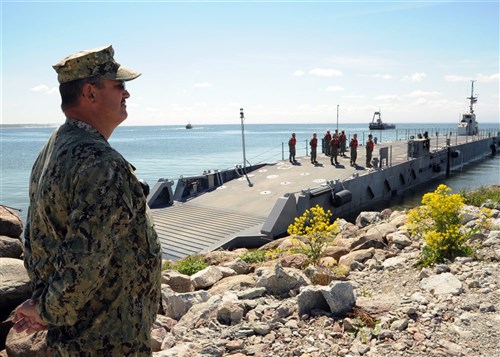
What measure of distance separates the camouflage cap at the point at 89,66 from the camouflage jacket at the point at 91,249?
8.5 inches

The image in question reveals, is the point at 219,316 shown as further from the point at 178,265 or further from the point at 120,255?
the point at 178,265

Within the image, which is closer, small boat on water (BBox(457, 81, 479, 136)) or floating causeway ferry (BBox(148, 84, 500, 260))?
floating causeway ferry (BBox(148, 84, 500, 260))

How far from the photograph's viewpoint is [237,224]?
13375 mm

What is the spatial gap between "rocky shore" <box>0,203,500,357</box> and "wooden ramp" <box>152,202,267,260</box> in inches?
221

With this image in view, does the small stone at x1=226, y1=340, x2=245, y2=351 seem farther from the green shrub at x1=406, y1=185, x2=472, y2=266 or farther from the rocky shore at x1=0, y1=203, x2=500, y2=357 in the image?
the green shrub at x1=406, y1=185, x2=472, y2=266

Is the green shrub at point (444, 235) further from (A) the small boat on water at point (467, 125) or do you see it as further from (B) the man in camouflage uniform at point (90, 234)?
(A) the small boat on water at point (467, 125)

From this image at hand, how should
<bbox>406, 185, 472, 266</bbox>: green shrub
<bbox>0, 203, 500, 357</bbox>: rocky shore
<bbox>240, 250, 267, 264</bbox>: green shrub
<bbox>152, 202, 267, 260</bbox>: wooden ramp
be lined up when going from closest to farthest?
<bbox>0, 203, 500, 357</bbox>: rocky shore < <bbox>406, 185, 472, 266</bbox>: green shrub < <bbox>240, 250, 267, 264</bbox>: green shrub < <bbox>152, 202, 267, 260</bbox>: wooden ramp

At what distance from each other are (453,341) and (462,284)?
1.34 meters

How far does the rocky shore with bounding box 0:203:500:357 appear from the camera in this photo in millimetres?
3891

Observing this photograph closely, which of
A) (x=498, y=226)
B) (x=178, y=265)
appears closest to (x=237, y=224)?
(x=178, y=265)

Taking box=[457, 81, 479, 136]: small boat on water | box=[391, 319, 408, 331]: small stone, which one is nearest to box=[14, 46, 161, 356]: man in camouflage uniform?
box=[391, 319, 408, 331]: small stone

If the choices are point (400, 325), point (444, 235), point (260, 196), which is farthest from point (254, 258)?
point (260, 196)

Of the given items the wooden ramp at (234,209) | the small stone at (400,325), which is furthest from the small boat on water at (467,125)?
the small stone at (400,325)

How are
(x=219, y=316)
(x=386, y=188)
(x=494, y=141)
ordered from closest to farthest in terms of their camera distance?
(x=219, y=316) → (x=386, y=188) → (x=494, y=141)
